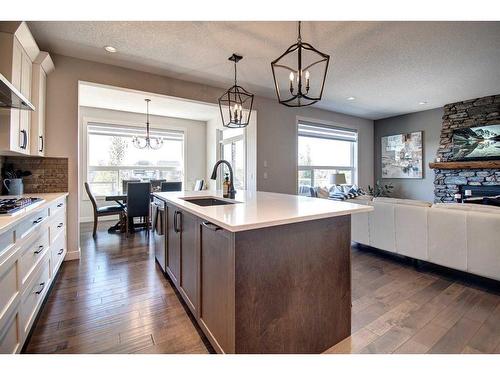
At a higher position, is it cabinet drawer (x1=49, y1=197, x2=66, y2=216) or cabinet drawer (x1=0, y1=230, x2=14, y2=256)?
cabinet drawer (x1=49, y1=197, x2=66, y2=216)

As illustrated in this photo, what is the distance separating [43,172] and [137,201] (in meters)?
1.50

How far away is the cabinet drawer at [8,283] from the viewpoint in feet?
3.99

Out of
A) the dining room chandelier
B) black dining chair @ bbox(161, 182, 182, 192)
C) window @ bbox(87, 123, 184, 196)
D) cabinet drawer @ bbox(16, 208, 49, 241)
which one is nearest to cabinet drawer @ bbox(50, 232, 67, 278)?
cabinet drawer @ bbox(16, 208, 49, 241)

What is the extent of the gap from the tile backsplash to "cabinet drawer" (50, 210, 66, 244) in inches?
18.9

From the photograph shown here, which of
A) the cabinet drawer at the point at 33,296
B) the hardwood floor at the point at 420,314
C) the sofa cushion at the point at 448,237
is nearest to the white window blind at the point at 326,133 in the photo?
the sofa cushion at the point at 448,237

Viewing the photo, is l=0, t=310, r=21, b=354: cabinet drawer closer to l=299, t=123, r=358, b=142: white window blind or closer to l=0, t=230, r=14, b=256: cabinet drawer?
l=0, t=230, r=14, b=256: cabinet drawer

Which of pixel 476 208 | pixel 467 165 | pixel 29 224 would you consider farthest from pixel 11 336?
pixel 467 165

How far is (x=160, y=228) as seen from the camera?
2.69 metres

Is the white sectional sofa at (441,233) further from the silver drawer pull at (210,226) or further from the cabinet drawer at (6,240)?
the cabinet drawer at (6,240)

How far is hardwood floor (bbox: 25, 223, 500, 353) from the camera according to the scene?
1612mm

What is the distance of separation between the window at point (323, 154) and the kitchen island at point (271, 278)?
3.92m

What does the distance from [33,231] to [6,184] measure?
138cm

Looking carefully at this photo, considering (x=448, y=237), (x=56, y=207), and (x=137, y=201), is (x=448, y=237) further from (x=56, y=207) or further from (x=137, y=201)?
(x=137, y=201)

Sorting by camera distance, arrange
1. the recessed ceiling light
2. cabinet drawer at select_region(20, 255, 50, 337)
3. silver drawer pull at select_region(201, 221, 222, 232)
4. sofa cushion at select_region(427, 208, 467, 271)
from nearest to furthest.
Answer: silver drawer pull at select_region(201, 221, 222, 232) → cabinet drawer at select_region(20, 255, 50, 337) → sofa cushion at select_region(427, 208, 467, 271) → the recessed ceiling light
